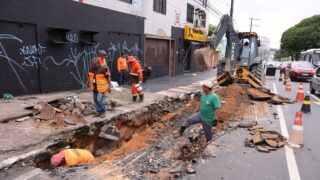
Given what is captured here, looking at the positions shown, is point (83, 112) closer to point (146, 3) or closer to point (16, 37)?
point (16, 37)

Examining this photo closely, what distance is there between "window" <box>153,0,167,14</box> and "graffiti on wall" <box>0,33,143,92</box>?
4367 mm

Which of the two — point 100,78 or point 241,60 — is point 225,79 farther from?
point 100,78

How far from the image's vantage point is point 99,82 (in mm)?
7445

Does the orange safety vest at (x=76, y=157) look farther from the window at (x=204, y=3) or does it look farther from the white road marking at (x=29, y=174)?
the window at (x=204, y=3)

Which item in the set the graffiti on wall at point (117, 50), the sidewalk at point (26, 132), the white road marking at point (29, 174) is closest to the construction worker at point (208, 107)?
the sidewalk at point (26, 132)

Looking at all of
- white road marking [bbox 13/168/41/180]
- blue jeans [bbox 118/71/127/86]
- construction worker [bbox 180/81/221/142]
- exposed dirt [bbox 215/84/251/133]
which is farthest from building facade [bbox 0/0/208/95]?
construction worker [bbox 180/81/221/142]

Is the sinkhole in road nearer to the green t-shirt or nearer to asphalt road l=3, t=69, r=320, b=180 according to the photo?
asphalt road l=3, t=69, r=320, b=180

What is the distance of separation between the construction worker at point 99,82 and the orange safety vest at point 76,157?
2.33 meters

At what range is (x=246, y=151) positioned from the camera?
568 centimetres

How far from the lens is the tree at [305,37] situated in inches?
2078

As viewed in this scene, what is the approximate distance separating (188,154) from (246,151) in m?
1.25

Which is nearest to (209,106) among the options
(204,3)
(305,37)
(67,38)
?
(67,38)

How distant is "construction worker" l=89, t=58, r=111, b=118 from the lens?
7.42 meters

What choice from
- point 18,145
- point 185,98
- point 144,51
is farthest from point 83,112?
point 144,51
